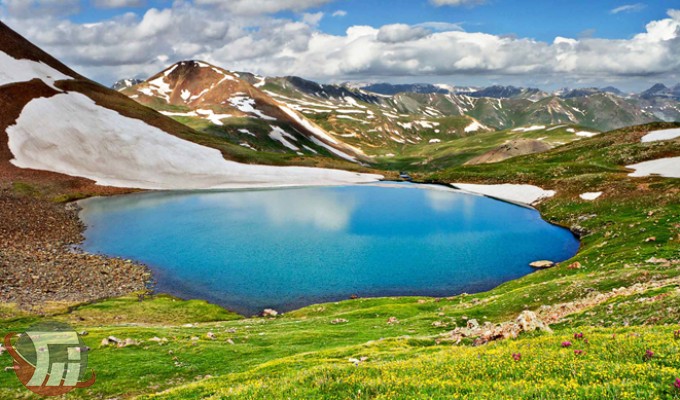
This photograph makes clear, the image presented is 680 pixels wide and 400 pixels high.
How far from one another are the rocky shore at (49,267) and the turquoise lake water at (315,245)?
395 cm

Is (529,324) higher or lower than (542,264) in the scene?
higher

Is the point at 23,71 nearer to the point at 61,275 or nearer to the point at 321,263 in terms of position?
the point at 61,275

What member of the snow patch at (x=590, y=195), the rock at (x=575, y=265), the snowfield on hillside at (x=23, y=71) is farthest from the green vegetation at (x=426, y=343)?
the snowfield on hillside at (x=23, y=71)

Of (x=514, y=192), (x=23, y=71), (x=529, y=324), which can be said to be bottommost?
(x=514, y=192)

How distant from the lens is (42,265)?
58.9 metres

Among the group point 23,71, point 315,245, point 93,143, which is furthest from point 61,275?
point 23,71

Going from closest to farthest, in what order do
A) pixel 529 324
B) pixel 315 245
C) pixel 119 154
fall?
pixel 529 324, pixel 315 245, pixel 119 154

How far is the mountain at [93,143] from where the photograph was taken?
138m

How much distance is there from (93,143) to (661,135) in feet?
678

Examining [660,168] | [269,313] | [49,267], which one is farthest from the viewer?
[660,168]

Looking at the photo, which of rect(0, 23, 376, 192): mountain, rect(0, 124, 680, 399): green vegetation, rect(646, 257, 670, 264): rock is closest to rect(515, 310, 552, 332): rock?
rect(0, 124, 680, 399): green vegetation

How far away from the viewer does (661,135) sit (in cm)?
15412

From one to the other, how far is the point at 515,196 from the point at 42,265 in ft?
407

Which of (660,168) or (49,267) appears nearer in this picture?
(49,267)
